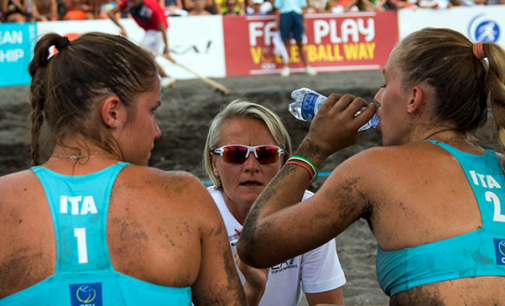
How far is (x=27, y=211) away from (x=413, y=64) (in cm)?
127

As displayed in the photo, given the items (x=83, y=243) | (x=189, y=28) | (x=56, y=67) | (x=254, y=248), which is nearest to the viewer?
(x=83, y=243)

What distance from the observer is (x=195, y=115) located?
29.8ft

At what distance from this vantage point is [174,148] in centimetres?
840

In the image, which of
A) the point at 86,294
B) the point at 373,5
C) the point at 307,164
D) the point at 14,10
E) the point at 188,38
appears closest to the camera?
the point at 86,294

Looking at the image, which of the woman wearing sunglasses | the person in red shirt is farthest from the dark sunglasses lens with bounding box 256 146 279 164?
the person in red shirt

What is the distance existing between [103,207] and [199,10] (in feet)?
35.4

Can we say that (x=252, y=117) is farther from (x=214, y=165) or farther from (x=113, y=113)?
(x=113, y=113)

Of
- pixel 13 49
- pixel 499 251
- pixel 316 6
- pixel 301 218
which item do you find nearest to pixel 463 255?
pixel 499 251

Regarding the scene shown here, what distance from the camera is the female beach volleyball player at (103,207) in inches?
54.4

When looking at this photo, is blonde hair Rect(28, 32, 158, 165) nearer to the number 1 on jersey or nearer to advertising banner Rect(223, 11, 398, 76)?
the number 1 on jersey

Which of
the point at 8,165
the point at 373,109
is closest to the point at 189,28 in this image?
the point at 8,165

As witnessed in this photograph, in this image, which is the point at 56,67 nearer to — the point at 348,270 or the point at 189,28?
the point at 348,270

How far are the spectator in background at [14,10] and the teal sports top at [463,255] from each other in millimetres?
10675

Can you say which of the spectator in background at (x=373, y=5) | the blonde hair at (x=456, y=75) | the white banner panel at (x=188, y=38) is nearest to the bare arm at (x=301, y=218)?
the blonde hair at (x=456, y=75)
